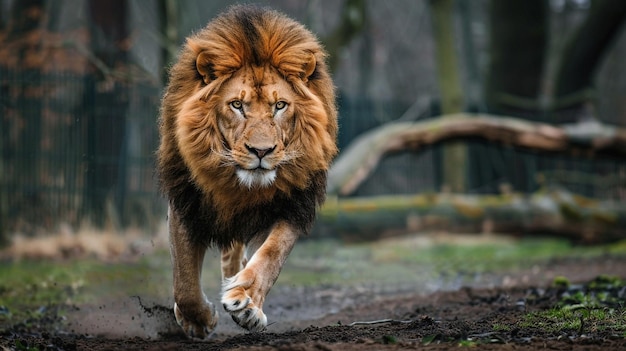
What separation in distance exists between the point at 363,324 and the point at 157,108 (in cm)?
854

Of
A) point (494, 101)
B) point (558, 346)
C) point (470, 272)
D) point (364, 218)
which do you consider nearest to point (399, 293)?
point (470, 272)

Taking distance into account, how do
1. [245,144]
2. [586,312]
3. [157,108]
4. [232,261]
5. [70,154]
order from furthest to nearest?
[157,108]
[70,154]
[232,261]
[586,312]
[245,144]

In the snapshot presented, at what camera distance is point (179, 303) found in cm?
520

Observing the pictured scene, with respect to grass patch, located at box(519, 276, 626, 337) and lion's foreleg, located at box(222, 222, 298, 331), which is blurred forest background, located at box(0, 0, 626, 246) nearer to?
grass patch, located at box(519, 276, 626, 337)

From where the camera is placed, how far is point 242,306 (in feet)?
13.9

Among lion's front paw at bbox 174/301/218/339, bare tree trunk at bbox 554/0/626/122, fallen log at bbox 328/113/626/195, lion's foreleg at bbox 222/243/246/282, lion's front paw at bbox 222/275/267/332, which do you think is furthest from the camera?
bare tree trunk at bbox 554/0/626/122

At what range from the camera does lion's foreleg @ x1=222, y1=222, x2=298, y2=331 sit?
4270mm

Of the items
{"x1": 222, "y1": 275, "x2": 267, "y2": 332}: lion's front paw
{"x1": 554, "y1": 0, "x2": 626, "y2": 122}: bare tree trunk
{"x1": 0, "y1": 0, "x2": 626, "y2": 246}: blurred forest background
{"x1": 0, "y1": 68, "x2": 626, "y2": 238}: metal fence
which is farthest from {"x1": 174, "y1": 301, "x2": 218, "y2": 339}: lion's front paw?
{"x1": 554, "y1": 0, "x2": 626, "y2": 122}: bare tree trunk

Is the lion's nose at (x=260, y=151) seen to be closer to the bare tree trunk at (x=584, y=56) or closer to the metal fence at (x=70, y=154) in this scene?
the metal fence at (x=70, y=154)

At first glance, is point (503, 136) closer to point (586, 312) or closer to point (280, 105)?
point (586, 312)

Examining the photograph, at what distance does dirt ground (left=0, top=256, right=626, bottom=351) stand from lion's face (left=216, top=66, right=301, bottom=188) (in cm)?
92

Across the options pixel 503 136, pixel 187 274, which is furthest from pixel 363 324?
pixel 503 136

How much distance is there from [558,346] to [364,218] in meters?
8.04

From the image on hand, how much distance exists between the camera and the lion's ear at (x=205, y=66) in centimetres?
490
